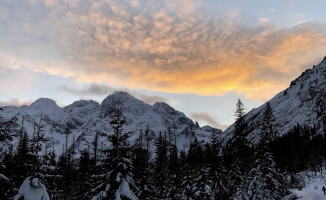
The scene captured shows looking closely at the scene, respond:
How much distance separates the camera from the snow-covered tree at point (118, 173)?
1880 cm

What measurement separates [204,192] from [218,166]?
13.0 ft

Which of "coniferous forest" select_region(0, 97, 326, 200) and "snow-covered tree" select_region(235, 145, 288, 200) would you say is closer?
"coniferous forest" select_region(0, 97, 326, 200)

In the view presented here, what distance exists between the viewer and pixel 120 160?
19875 mm

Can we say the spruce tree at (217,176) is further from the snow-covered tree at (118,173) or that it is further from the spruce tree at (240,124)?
the snow-covered tree at (118,173)

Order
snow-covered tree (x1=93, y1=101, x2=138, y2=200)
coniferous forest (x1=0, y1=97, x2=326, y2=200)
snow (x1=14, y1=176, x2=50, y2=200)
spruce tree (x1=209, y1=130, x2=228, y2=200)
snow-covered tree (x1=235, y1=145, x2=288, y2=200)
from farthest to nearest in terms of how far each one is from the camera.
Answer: spruce tree (x1=209, y1=130, x2=228, y2=200), snow-covered tree (x1=235, y1=145, x2=288, y2=200), coniferous forest (x1=0, y1=97, x2=326, y2=200), snow-covered tree (x1=93, y1=101, x2=138, y2=200), snow (x1=14, y1=176, x2=50, y2=200)

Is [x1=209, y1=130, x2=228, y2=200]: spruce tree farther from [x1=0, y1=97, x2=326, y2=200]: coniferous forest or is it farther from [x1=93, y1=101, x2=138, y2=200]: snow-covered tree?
[x1=93, y1=101, x2=138, y2=200]: snow-covered tree

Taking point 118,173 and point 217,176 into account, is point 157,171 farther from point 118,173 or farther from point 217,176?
point 118,173

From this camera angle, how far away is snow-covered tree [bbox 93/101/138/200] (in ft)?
61.7

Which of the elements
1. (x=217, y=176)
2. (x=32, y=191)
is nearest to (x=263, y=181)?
(x=217, y=176)

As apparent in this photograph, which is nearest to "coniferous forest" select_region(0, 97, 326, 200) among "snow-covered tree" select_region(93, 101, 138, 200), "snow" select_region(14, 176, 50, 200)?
"snow-covered tree" select_region(93, 101, 138, 200)

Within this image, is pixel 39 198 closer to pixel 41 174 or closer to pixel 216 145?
pixel 41 174

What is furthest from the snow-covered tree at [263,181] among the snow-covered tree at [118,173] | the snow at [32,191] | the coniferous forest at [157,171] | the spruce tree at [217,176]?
the snow at [32,191]

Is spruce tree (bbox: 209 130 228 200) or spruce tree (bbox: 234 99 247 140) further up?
spruce tree (bbox: 234 99 247 140)

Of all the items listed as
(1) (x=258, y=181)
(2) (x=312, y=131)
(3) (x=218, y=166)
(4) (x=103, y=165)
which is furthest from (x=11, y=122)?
(2) (x=312, y=131)
